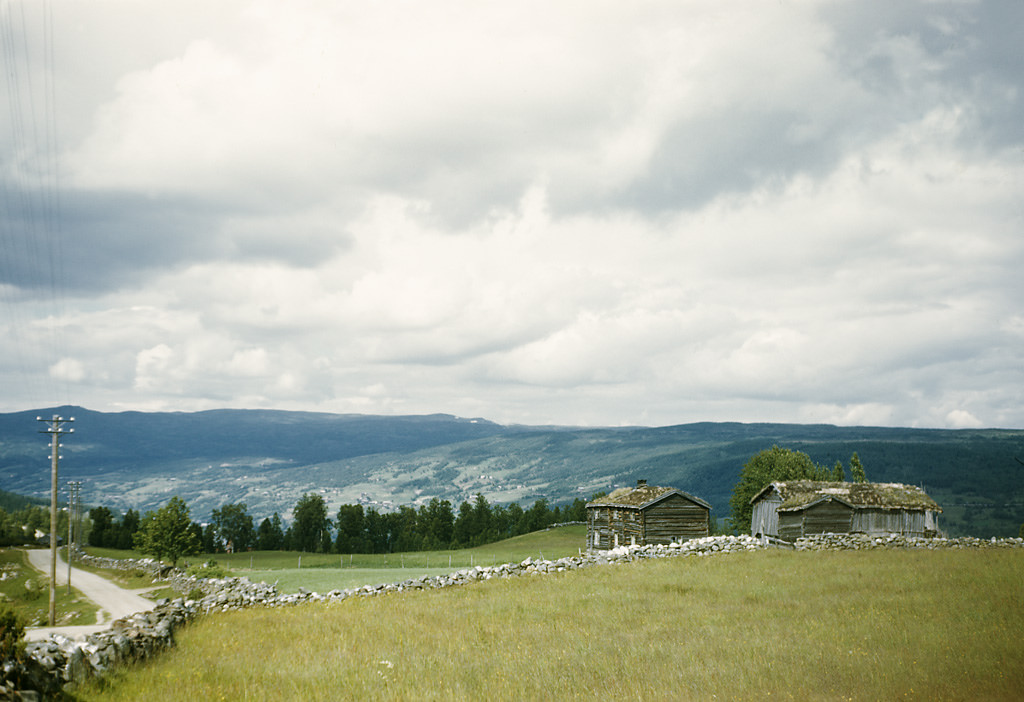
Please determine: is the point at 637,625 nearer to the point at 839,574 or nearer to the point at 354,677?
the point at 354,677

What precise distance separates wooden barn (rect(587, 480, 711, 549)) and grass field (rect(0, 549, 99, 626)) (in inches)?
1662

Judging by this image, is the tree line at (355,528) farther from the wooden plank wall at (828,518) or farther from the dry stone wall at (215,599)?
the wooden plank wall at (828,518)

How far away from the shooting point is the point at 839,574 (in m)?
28.6

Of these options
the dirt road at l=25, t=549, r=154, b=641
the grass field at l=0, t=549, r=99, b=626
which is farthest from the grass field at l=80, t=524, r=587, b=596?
the grass field at l=0, t=549, r=99, b=626

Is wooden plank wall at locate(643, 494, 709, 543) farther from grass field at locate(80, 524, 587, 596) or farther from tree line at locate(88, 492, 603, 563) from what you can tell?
tree line at locate(88, 492, 603, 563)

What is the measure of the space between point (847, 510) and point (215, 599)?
50.2 m

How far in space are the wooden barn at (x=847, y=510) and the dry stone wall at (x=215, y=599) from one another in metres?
9.82

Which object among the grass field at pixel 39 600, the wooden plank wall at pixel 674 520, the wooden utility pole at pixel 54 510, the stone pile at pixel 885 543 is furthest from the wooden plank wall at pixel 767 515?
the wooden utility pole at pixel 54 510

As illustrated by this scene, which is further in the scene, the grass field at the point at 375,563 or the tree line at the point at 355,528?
the tree line at the point at 355,528

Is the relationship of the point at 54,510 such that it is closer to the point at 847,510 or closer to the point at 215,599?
the point at 215,599

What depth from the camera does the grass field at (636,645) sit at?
42.0 feet

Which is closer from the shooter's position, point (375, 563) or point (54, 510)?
point (54, 510)

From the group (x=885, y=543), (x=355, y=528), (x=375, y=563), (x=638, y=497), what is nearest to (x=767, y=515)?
(x=638, y=497)

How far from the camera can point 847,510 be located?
55.8m
